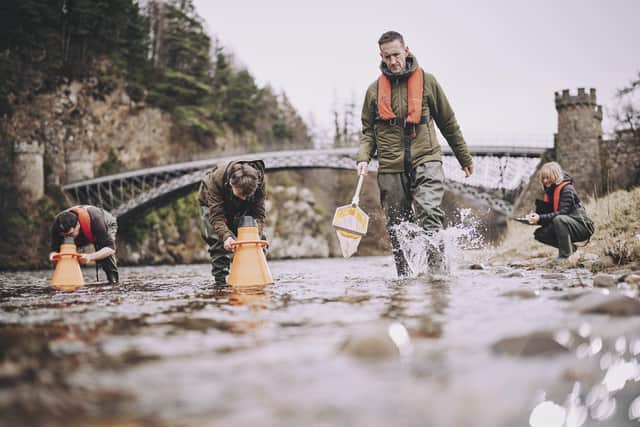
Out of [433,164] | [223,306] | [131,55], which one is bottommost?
[223,306]

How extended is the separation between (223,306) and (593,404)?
184cm

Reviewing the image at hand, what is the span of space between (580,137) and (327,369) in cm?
3027

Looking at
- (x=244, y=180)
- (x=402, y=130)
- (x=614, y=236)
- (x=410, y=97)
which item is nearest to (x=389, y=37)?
(x=410, y=97)

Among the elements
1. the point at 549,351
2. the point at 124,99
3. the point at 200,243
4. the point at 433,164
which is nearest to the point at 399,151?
the point at 433,164

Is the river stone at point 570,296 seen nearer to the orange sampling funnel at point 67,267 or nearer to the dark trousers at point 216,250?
the dark trousers at point 216,250

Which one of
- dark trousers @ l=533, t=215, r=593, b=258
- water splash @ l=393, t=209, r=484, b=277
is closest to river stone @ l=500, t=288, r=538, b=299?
water splash @ l=393, t=209, r=484, b=277

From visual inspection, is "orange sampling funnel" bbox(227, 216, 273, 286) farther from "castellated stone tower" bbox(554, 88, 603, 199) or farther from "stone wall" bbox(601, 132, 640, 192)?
"castellated stone tower" bbox(554, 88, 603, 199)

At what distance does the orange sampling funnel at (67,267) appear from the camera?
4.57 m

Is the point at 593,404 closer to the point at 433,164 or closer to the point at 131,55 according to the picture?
the point at 433,164

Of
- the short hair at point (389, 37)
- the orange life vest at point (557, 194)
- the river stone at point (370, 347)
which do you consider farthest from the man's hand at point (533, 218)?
the river stone at point (370, 347)

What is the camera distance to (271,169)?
2964cm

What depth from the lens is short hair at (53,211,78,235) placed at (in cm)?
448

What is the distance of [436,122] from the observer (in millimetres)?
4469

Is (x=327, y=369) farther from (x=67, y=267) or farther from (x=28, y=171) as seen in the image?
(x=28, y=171)
